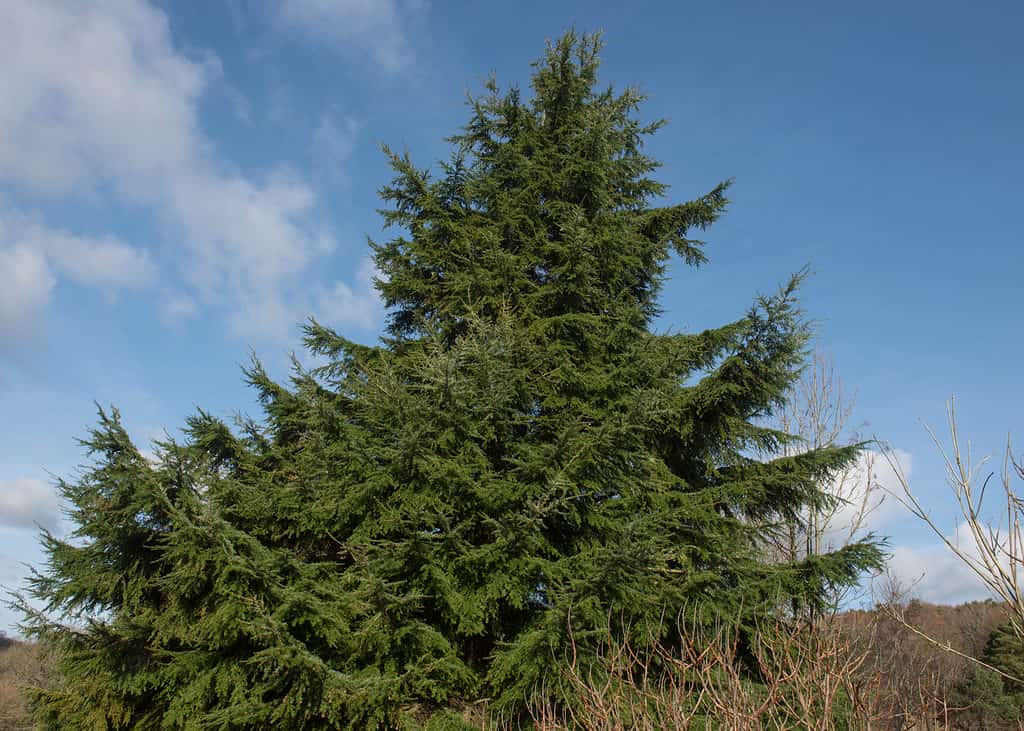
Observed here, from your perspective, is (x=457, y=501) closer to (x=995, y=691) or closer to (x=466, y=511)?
(x=466, y=511)

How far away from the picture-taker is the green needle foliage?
688 centimetres

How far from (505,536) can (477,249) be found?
476 centimetres

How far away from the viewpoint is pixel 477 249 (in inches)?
396

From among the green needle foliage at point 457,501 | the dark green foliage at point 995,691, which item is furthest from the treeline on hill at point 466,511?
the dark green foliage at point 995,691

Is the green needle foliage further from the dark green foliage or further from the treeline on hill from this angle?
the dark green foliage

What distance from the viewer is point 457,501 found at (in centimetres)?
778

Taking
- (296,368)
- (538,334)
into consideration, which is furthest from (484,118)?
(296,368)

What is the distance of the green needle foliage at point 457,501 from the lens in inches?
271

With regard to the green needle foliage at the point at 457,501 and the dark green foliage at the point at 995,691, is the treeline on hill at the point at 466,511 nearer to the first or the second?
the green needle foliage at the point at 457,501

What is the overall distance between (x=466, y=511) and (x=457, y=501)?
0.44 meters

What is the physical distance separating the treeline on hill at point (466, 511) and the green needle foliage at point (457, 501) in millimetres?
41

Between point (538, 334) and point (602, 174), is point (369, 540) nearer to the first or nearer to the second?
point (538, 334)

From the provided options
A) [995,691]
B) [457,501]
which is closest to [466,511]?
[457,501]

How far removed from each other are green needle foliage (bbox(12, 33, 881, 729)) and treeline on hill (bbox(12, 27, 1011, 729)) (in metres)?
0.04
